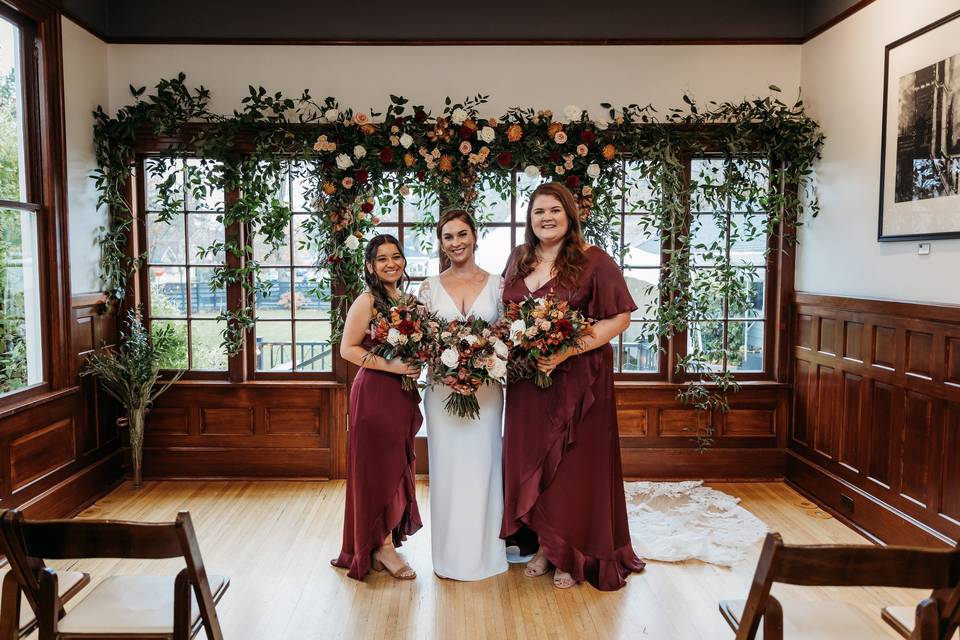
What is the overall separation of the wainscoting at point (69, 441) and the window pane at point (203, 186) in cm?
91

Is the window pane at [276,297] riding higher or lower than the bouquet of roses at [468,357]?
higher

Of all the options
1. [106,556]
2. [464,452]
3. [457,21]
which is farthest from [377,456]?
[457,21]

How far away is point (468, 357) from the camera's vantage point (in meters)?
2.92

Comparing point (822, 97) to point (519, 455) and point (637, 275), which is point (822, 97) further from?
point (519, 455)

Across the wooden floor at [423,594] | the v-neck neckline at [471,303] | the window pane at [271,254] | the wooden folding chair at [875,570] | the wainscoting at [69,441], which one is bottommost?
the wooden floor at [423,594]

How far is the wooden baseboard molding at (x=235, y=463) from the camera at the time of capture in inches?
190

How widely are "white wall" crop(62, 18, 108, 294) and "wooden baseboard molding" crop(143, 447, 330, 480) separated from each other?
4.23 feet

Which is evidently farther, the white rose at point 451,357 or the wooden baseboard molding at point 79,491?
the wooden baseboard molding at point 79,491

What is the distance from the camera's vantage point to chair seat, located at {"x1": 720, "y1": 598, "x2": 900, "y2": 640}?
Result: 69.4 inches

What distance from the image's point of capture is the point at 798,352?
15.6 ft

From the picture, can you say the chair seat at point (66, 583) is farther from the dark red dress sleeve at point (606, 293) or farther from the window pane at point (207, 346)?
the window pane at point (207, 346)

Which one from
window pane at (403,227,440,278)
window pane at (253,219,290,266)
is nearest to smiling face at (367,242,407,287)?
window pane at (403,227,440,278)

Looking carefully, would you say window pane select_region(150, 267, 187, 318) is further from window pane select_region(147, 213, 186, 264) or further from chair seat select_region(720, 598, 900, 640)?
chair seat select_region(720, 598, 900, 640)

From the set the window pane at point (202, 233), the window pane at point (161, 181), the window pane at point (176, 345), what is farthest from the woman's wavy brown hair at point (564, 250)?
the window pane at point (176, 345)
